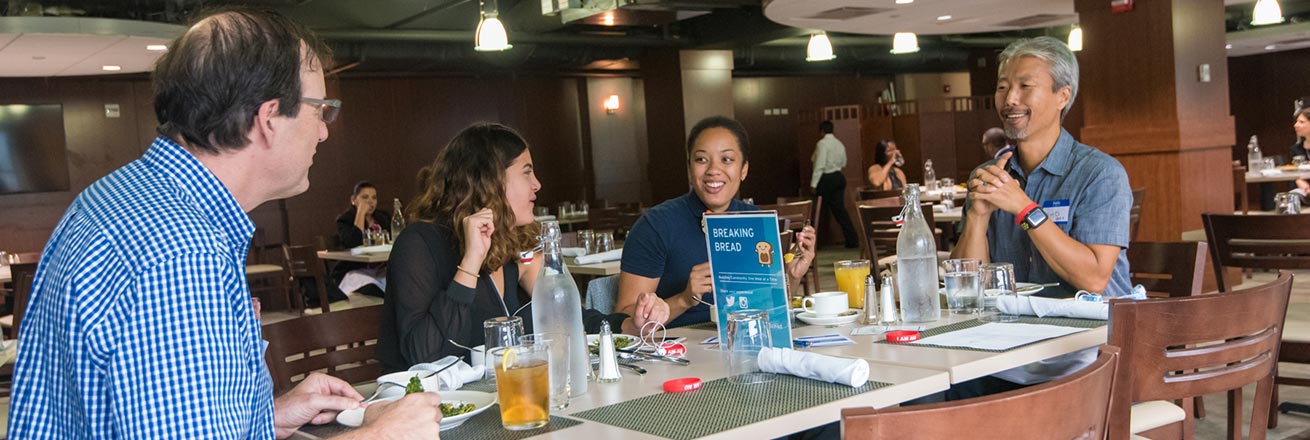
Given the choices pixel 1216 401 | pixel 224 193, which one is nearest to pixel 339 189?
pixel 1216 401

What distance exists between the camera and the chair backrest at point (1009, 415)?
1242mm

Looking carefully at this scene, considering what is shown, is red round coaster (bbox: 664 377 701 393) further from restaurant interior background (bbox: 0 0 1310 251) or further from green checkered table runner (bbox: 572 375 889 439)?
restaurant interior background (bbox: 0 0 1310 251)

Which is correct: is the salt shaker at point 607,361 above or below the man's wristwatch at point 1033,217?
below

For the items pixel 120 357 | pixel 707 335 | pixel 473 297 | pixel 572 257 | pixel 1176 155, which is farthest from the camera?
pixel 1176 155

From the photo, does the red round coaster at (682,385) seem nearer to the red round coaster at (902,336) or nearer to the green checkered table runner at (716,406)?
the green checkered table runner at (716,406)

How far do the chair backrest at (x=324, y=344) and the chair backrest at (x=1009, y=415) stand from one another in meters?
1.63

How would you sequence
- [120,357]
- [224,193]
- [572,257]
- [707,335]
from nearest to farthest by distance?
[120,357] < [224,193] < [707,335] < [572,257]

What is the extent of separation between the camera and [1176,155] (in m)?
7.47

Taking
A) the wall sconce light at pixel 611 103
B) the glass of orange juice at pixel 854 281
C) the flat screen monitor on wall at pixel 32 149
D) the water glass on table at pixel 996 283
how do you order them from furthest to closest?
the wall sconce light at pixel 611 103 → the flat screen monitor on wall at pixel 32 149 → the glass of orange juice at pixel 854 281 → the water glass on table at pixel 996 283

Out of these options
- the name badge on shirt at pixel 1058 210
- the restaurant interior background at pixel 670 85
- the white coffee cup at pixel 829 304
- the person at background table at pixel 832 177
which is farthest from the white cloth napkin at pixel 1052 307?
the person at background table at pixel 832 177

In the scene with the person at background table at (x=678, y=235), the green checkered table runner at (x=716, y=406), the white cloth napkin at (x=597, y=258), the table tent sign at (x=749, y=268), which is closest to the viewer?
the green checkered table runner at (x=716, y=406)

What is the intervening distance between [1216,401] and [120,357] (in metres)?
4.44

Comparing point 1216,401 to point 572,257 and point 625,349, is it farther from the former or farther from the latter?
point 625,349

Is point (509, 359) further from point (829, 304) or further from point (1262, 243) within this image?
point (1262, 243)
